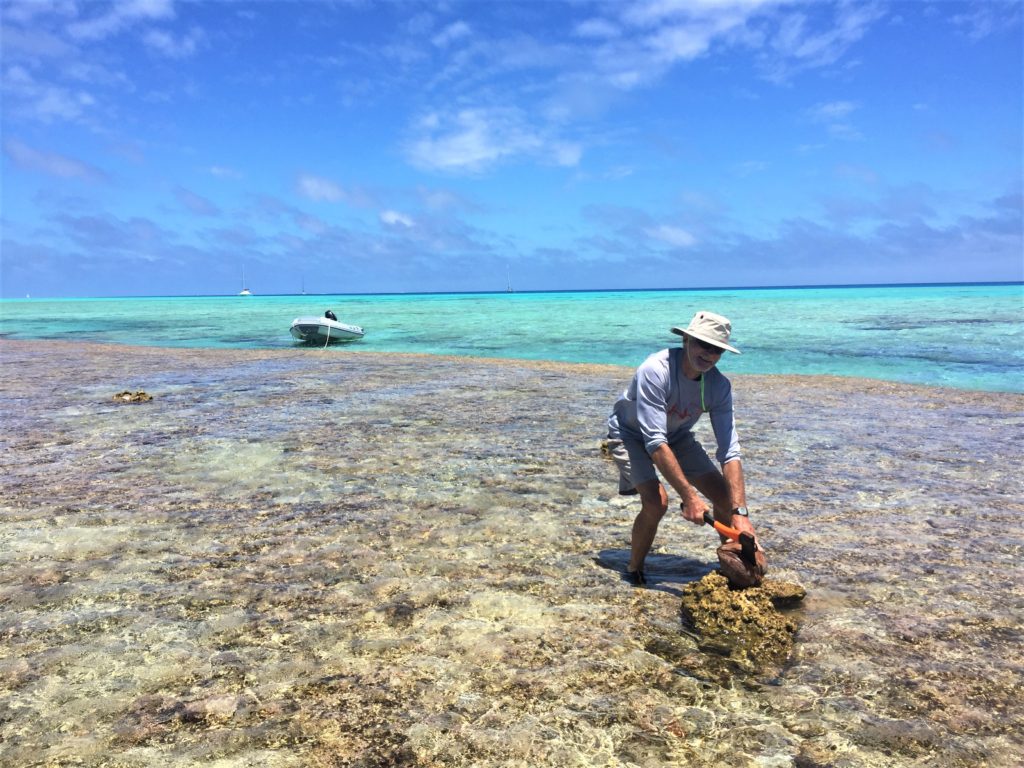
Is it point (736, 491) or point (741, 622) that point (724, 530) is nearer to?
point (736, 491)

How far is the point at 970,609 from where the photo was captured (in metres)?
5.07

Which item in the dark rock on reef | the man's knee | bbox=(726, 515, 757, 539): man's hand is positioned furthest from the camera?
the man's knee

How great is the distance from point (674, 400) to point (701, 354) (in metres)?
0.47

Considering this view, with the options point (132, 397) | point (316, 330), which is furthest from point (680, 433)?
point (316, 330)

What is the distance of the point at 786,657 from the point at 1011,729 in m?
1.19

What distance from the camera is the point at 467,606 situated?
5.09 meters

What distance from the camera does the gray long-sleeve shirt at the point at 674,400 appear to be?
16.1 ft

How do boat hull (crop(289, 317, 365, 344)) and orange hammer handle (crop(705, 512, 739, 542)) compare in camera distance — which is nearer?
orange hammer handle (crop(705, 512, 739, 542))

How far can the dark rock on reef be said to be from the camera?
14.6 ft

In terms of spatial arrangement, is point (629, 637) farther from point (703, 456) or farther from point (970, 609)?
point (970, 609)

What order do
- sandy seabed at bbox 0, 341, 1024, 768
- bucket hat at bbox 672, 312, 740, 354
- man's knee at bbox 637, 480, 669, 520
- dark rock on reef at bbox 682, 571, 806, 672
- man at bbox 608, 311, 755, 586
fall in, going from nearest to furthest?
sandy seabed at bbox 0, 341, 1024, 768, dark rock on reef at bbox 682, 571, 806, 672, bucket hat at bbox 672, 312, 740, 354, man at bbox 608, 311, 755, 586, man's knee at bbox 637, 480, 669, 520

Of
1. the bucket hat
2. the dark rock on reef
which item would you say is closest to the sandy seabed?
the dark rock on reef

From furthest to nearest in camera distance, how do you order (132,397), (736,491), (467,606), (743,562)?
(132,397) < (467,606) < (736,491) < (743,562)

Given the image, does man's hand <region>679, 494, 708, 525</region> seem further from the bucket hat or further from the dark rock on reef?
the bucket hat
